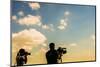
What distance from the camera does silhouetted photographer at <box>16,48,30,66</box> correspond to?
2348 millimetres

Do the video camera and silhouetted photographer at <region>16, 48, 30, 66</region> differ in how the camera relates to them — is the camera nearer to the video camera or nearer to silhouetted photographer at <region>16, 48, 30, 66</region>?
the video camera

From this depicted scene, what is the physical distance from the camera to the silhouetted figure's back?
8.14ft

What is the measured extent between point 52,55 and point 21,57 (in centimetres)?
36

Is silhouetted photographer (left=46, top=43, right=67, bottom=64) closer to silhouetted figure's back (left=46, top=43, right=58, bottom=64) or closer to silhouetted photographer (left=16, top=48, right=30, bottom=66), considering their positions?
silhouetted figure's back (left=46, top=43, right=58, bottom=64)

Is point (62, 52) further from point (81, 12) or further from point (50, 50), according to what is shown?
point (81, 12)

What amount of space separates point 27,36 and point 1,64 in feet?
1.35

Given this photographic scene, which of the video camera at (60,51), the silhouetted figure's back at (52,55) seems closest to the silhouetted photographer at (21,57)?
the silhouetted figure's back at (52,55)

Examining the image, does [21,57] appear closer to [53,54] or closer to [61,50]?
[53,54]

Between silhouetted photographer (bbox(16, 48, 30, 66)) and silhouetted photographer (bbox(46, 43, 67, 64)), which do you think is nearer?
silhouetted photographer (bbox(16, 48, 30, 66))

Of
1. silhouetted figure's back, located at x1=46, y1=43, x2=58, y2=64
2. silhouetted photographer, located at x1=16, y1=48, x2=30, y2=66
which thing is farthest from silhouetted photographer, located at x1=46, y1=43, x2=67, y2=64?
silhouetted photographer, located at x1=16, y1=48, x2=30, y2=66

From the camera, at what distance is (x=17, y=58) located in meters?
2.35

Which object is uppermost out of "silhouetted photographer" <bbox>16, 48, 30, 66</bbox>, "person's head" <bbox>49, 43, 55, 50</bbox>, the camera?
"person's head" <bbox>49, 43, 55, 50</bbox>

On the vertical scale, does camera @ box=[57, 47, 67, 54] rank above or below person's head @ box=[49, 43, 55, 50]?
below

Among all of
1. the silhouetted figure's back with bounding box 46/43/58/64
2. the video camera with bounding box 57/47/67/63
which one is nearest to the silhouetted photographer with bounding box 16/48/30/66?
the silhouetted figure's back with bounding box 46/43/58/64
